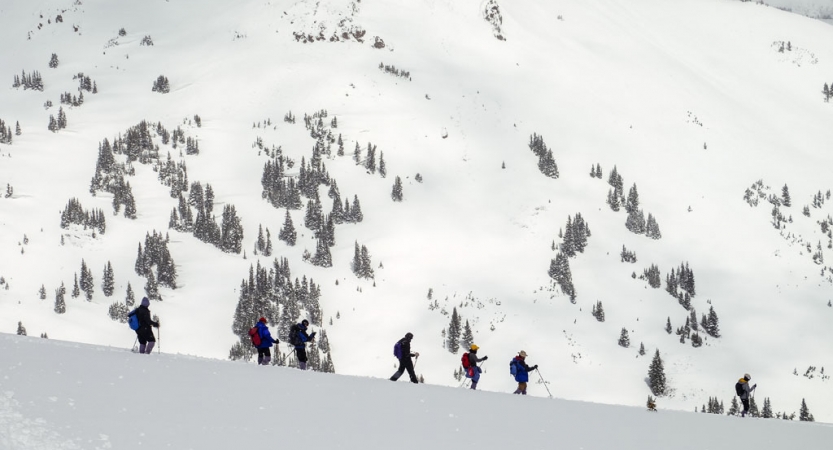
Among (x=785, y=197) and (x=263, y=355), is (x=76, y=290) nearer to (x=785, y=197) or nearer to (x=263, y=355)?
(x=263, y=355)

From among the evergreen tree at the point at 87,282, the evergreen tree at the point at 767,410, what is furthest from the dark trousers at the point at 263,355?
the evergreen tree at the point at 767,410

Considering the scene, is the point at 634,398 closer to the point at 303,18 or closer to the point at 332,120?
the point at 332,120

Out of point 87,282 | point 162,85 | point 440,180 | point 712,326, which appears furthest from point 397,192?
point 162,85

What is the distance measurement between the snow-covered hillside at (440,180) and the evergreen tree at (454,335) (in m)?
0.96

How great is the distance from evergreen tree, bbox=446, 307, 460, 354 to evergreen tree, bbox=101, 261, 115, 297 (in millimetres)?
27403

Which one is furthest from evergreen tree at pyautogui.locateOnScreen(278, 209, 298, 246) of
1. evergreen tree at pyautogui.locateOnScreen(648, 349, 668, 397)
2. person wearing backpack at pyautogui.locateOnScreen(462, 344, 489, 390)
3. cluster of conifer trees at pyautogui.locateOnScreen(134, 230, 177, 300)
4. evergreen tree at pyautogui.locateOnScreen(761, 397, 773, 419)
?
person wearing backpack at pyautogui.locateOnScreen(462, 344, 489, 390)

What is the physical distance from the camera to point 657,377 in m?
62.6

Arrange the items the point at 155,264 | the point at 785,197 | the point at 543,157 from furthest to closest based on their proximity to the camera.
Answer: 1. the point at 785,197
2. the point at 543,157
3. the point at 155,264

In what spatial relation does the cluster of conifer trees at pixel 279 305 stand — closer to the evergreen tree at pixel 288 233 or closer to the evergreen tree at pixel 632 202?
the evergreen tree at pixel 288 233

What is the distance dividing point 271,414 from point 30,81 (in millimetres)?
102709

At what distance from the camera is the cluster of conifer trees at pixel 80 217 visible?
69.0m

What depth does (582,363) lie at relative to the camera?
64.4 metres

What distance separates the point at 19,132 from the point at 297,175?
31.0m

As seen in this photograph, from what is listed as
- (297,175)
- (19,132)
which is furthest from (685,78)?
(19,132)
